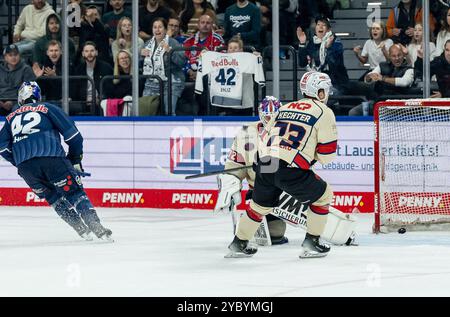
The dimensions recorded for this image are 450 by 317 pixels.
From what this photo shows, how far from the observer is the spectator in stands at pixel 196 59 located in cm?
1299

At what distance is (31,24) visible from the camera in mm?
14305

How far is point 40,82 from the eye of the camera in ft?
44.9

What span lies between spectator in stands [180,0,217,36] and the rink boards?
1.17 meters

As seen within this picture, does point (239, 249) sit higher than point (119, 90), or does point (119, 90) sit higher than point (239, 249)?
point (119, 90)

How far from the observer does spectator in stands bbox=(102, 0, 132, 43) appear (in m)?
13.8

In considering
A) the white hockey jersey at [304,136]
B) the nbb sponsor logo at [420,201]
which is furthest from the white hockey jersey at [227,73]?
the white hockey jersey at [304,136]

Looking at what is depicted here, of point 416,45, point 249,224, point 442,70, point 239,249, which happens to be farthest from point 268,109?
point 416,45

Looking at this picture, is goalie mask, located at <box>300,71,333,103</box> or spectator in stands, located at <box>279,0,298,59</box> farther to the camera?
spectator in stands, located at <box>279,0,298,59</box>

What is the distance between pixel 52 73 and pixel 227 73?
2.08m

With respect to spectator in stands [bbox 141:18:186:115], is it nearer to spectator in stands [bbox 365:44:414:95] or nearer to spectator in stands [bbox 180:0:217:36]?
spectator in stands [bbox 180:0:217:36]

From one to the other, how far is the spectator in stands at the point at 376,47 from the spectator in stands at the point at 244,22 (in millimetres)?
1125

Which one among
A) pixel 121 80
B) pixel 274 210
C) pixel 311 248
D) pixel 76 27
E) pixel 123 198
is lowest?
pixel 123 198

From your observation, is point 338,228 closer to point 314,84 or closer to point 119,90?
point 314,84

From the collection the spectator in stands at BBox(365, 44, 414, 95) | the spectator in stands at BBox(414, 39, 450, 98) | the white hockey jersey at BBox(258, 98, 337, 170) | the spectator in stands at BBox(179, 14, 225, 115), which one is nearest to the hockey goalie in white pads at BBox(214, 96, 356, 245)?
the white hockey jersey at BBox(258, 98, 337, 170)
